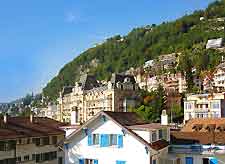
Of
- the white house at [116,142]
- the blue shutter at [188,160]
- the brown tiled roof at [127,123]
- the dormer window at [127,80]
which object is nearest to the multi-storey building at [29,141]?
the white house at [116,142]

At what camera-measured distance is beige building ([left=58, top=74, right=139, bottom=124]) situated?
146m

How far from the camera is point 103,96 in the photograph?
14962 cm

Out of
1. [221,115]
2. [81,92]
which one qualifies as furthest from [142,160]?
[81,92]

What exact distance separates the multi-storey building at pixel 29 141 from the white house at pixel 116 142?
6.36 metres

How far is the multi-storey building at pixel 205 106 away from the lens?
96.0m

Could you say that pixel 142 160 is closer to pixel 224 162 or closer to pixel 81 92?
pixel 224 162

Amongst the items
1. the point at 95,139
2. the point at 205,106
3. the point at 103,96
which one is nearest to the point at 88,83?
the point at 103,96

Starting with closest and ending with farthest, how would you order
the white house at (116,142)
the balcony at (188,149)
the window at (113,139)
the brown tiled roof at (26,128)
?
the white house at (116,142), the window at (113,139), the balcony at (188,149), the brown tiled roof at (26,128)

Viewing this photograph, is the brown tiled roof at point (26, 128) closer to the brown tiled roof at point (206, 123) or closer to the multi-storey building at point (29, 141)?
the multi-storey building at point (29, 141)

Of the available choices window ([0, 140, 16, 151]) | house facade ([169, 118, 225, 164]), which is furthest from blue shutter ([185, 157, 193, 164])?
window ([0, 140, 16, 151])

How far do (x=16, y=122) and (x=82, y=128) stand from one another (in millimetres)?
16286

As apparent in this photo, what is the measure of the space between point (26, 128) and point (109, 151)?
1690 centimetres

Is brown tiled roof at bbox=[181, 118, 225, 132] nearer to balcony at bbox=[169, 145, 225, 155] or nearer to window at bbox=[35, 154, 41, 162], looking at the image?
window at bbox=[35, 154, 41, 162]

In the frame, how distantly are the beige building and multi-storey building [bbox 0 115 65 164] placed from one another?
3200 inches
